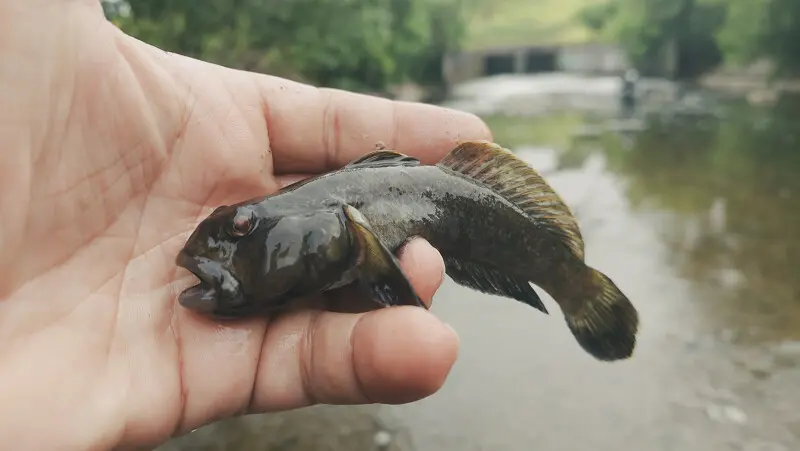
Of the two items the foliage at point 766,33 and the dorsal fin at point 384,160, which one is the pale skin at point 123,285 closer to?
the dorsal fin at point 384,160

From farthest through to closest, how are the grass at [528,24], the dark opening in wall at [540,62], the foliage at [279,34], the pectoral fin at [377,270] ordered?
1. the grass at [528,24]
2. the dark opening in wall at [540,62]
3. the foliage at [279,34]
4. the pectoral fin at [377,270]

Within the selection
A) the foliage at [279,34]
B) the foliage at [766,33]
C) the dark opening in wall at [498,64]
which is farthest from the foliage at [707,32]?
the foliage at [279,34]

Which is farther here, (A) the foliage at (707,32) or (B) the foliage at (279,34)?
(A) the foliage at (707,32)

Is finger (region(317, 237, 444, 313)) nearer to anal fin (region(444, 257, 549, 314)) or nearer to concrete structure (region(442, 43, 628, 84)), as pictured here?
anal fin (region(444, 257, 549, 314))

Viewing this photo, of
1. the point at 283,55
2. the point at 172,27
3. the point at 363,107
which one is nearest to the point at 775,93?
the point at 283,55

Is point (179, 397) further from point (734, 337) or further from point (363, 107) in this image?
point (734, 337)
